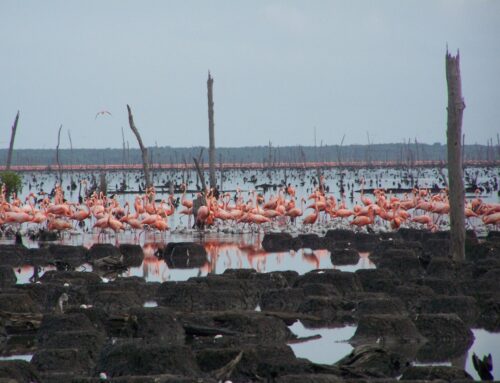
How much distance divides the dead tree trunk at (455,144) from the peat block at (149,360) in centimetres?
978

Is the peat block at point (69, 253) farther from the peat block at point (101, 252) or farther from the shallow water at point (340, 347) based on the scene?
the shallow water at point (340, 347)

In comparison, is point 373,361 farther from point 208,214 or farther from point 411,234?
point 208,214

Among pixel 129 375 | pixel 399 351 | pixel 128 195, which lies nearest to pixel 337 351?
pixel 399 351

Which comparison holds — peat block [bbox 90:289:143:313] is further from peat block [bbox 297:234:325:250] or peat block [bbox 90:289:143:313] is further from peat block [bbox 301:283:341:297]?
peat block [bbox 297:234:325:250]

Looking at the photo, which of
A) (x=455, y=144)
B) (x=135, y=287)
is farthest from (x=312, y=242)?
(x=135, y=287)

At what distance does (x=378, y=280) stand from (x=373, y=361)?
5751mm

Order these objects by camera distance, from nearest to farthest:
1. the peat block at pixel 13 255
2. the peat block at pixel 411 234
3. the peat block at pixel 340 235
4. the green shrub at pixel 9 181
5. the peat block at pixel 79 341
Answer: the peat block at pixel 79 341 < the peat block at pixel 13 255 < the peat block at pixel 411 234 < the peat block at pixel 340 235 < the green shrub at pixel 9 181

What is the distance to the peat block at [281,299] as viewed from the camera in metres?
15.2

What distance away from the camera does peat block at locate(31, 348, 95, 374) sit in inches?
425

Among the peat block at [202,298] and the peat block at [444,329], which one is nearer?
the peat block at [444,329]

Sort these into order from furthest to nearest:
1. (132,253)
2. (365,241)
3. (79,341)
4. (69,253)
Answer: (365,241), (132,253), (69,253), (79,341)

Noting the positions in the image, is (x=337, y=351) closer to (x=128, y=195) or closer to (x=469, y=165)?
(x=128, y=195)

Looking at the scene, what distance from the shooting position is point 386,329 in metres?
12.8

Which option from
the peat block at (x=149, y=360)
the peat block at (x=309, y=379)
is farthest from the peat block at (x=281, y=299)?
the peat block at (x=309, y=379)
